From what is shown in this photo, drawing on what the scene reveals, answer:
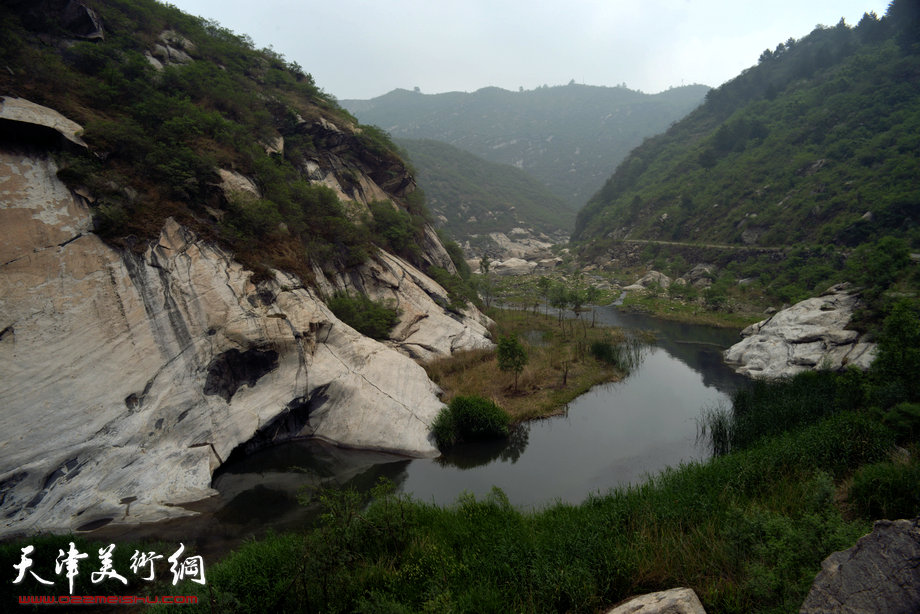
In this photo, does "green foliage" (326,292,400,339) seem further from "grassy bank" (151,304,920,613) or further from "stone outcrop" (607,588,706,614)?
"stone outcrop" (607,588,706,614)

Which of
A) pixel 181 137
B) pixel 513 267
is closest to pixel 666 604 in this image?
pixel 181 137

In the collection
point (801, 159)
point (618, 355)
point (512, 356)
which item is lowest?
point (618, 355)

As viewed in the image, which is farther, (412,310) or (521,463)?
(412,310)

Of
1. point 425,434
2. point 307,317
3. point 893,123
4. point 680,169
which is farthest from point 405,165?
point 680,169

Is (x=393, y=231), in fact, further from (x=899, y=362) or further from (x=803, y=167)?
(x=803, y=167)

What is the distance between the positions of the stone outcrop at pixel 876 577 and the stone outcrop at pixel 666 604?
4.28 ft

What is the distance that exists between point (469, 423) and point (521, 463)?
107 inches

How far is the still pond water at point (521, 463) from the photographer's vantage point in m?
12.9

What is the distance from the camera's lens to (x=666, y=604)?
18.5ft

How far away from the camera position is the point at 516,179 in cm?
14612

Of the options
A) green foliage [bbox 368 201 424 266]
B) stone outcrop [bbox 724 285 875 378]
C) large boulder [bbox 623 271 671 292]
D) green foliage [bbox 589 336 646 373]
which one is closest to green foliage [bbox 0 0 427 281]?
green foliage [bbox 368 201 424 266]

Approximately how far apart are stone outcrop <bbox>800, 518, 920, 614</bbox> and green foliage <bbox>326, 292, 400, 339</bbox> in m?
21.1

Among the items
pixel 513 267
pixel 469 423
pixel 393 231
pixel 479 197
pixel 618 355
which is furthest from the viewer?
pixel 479 197

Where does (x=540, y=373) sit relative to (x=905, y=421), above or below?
below
